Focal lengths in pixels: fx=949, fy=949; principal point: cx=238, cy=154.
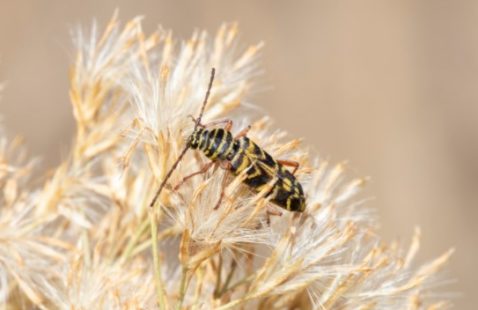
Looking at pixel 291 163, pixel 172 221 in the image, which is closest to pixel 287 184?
pixel 291 163

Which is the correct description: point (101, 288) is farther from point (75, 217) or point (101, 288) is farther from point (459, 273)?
point (459, 273)

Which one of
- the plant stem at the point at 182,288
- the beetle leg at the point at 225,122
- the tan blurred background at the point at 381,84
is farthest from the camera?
the tan blurred background at the point at 381,84

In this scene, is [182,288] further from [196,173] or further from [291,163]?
[291,163]

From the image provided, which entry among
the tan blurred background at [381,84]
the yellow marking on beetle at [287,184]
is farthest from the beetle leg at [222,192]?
the tan blurred background at [381,84]

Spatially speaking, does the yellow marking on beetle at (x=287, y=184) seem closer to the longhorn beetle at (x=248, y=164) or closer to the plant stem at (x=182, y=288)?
the longhorn beetle at (x=248, y=164)

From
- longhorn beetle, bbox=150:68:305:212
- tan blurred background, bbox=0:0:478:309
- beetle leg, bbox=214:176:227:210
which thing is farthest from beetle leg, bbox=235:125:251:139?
tan blurred background, bbox=0:0:478:309

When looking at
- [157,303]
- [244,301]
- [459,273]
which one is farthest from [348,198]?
[459,273]
